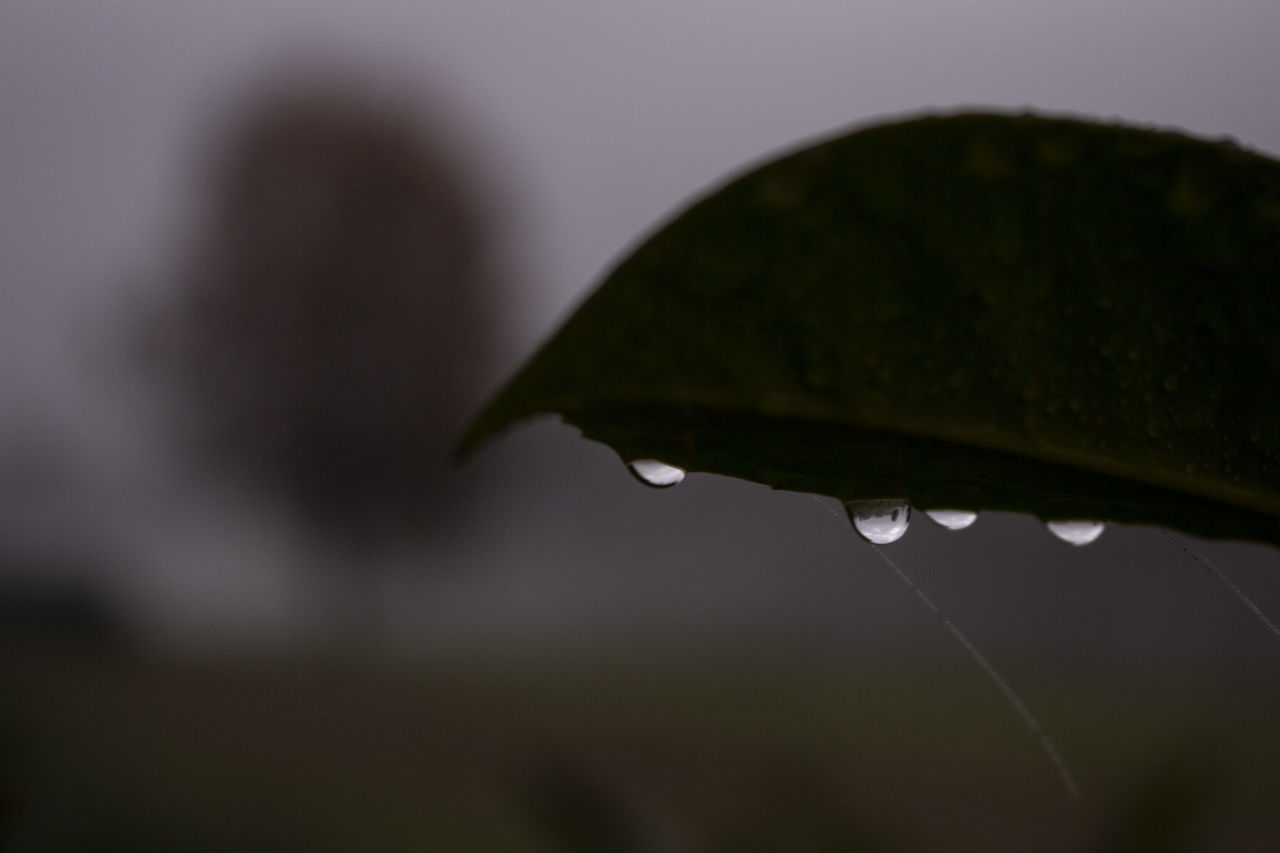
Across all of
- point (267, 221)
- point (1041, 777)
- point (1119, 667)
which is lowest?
point (1041, 777)

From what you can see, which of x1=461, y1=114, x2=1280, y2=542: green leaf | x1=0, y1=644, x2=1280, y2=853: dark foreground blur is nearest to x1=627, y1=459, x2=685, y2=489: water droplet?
x1=461, y1=114, x2=1280, y2=542: green leaf

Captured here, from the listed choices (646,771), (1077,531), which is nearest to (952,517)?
(1077,531)

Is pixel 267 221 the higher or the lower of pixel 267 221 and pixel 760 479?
the higher

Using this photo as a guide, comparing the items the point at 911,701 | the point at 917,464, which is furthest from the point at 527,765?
the point at 911,701

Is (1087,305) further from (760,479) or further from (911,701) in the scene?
(911,701)

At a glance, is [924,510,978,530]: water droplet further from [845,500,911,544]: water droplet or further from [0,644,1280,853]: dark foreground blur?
[0,644,1280,853]: dark foreground blur

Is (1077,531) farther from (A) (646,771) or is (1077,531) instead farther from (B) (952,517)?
(A) (646,771)
